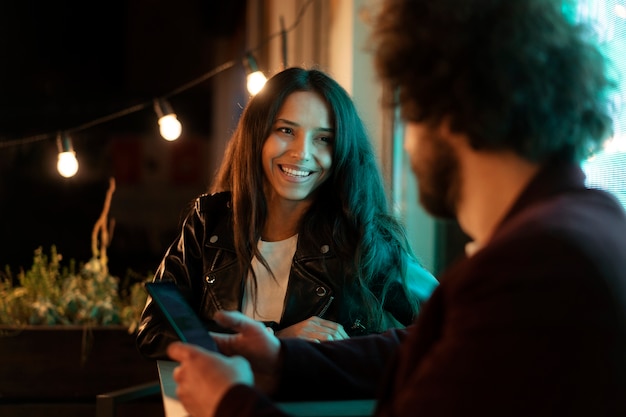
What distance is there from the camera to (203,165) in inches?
202

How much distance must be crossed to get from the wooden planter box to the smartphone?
1.84 metres

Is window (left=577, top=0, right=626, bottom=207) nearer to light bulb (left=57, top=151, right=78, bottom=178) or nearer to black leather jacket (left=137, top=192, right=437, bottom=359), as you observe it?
black leather jacket (left=137, top=192, right=437, bottom=359)

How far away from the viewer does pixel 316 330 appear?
1.85 m

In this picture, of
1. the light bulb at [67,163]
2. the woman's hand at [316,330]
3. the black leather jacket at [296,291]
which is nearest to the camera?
the woman's hand at [316,330]

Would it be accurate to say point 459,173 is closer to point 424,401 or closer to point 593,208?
point 593,208

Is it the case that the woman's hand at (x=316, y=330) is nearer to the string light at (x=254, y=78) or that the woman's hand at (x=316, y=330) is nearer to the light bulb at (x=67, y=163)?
the string light at (x=254, y=78)

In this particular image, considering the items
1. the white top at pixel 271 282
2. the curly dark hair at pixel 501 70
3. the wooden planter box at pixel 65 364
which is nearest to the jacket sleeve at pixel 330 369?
the curly dark hair at pixel 501 70

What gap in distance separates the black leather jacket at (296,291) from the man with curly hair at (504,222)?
905mm

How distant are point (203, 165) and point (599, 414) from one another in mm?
4341

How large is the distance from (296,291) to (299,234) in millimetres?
147

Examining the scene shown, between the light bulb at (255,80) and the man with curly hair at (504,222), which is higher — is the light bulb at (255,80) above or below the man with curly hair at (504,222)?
above

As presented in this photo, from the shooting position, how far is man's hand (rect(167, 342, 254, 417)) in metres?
1.09

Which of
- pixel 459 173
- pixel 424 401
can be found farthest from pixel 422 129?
pixel 424 401

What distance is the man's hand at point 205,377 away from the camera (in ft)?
3.58
